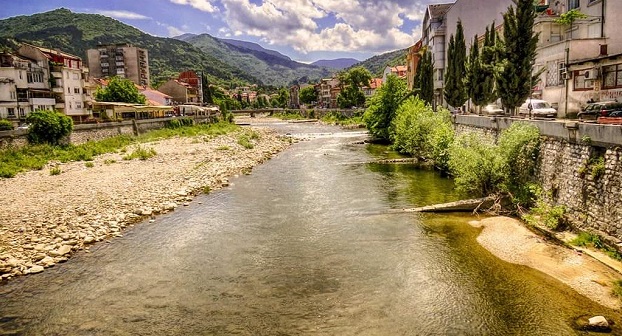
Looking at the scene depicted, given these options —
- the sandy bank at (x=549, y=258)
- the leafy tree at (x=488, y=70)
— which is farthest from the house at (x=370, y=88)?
the sandy bank at (x=549, y=258)

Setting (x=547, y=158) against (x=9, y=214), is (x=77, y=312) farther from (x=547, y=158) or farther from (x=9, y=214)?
(x=547, y=158)

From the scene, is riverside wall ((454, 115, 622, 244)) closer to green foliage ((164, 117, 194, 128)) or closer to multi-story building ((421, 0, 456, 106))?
multi-story building ((421, 0, 456, 106))

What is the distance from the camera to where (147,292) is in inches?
535

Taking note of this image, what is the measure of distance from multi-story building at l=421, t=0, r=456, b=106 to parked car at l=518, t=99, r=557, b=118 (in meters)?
24.9

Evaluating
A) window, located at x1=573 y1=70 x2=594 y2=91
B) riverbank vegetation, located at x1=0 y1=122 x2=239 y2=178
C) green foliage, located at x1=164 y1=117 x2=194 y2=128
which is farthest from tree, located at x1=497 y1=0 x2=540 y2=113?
green foliage, located at x1=164 y1=117 x2=194 y2=128

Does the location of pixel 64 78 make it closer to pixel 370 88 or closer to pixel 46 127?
pixel 46 127

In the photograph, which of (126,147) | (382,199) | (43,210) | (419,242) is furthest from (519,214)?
(126,147)

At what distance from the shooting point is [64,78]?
56719mm

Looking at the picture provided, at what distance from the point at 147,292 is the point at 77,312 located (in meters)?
2.06

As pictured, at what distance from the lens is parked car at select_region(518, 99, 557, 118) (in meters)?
27.9

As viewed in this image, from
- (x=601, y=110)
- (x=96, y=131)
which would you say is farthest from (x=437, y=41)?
(x=96, y=131)

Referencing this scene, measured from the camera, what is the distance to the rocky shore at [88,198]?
55.2ft

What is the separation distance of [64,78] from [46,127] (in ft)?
75.2

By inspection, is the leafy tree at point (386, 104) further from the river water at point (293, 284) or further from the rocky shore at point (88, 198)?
the river water at point (293, 284)
